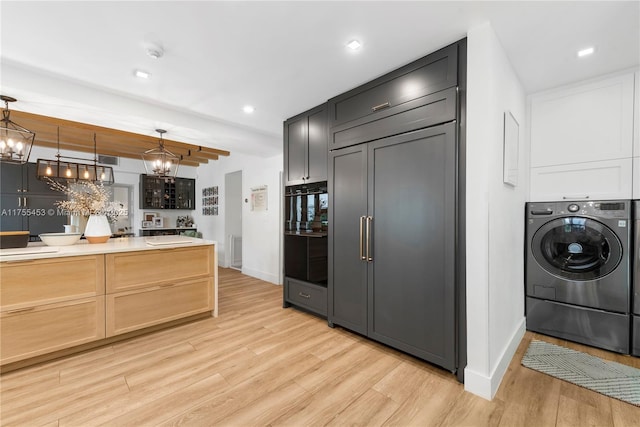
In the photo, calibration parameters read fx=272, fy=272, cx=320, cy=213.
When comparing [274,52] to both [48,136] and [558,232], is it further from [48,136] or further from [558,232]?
[48,136]

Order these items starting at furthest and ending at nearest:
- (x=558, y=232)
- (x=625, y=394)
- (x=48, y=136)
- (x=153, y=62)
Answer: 1. (x=48, y=136)
2. (x=558, y=232)
3. (x=153, y=62)
4. (x=625, y=394)

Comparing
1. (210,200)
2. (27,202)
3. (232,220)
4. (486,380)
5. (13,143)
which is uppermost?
(13,143)

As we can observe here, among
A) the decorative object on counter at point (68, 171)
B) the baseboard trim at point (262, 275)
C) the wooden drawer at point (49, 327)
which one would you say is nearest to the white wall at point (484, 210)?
the wooden drawer at point (49, 327)

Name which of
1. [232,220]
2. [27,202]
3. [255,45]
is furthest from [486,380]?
[27,202]

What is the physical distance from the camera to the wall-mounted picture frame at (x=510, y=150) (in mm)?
2139

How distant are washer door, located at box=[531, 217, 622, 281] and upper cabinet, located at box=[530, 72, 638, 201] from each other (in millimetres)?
276

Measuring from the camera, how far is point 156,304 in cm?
291

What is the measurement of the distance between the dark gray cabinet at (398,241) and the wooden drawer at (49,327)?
228 centimetres

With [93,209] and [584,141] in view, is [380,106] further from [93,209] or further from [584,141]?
[93,209]

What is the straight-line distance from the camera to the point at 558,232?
106 inches

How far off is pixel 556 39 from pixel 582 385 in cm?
250

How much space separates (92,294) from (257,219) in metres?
3.07

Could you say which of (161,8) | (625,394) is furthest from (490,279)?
(161,8)

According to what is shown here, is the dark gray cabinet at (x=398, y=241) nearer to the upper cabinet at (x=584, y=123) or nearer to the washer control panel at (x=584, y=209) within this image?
the washer control panel at (x=584, y=209)
